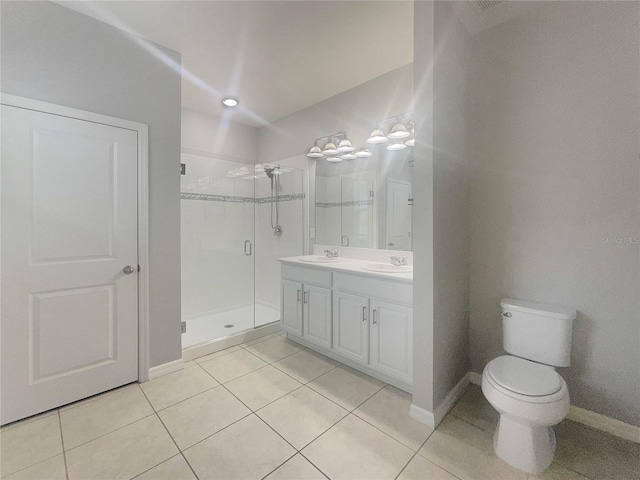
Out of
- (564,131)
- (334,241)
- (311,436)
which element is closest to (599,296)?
(564,131)

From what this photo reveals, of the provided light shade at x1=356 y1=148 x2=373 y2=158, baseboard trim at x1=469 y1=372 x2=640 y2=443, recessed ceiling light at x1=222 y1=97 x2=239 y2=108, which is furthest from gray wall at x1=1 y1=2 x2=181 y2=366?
baseboard trim at x1=469 y1=372 x2=640 y2=443

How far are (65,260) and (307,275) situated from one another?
1752 mm

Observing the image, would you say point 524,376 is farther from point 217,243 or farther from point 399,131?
point 217,243

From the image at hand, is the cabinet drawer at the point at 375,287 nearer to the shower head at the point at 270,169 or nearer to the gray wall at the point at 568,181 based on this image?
the gray wall at the point at 568,181

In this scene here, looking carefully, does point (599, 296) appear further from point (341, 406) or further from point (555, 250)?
point (341, 406)

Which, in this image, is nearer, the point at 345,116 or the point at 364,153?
the point at 364,153

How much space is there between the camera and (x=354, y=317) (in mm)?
2250

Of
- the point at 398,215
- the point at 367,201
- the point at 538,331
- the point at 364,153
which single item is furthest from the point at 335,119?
the point at 538,331

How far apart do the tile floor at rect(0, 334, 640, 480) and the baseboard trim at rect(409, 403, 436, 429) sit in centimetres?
4

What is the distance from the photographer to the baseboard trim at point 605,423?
1571 mm

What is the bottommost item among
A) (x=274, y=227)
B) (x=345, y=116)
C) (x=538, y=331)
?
(x=538, y=331)

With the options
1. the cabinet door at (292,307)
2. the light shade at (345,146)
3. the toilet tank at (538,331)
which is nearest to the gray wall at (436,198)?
the toilet tank at (538,331)

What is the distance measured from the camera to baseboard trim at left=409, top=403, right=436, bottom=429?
1.65 meters

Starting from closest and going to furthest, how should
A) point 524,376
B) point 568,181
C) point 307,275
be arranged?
1. point 524,376
2. point 568,181
3. point 307,275
